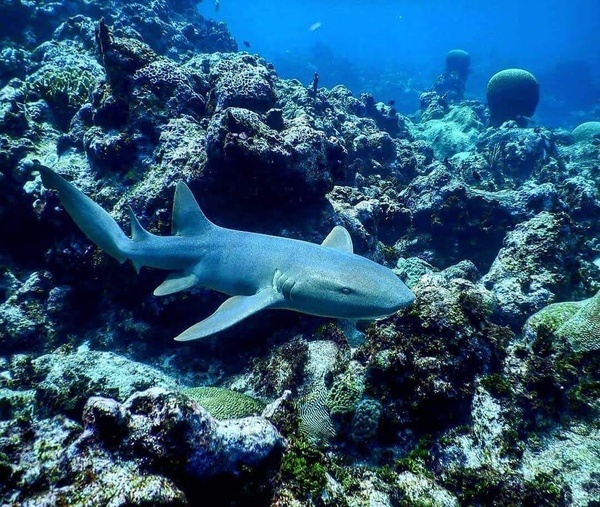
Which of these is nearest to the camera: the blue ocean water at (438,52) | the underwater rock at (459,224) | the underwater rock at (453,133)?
the underwater rock at (459,224)

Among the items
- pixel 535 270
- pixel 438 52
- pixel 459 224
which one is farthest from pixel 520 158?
pixel 438 52

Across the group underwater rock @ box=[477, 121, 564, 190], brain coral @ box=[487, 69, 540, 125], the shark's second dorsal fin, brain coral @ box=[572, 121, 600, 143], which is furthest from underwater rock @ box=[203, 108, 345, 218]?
brain coral @ box=[487, 69, 540, 125]

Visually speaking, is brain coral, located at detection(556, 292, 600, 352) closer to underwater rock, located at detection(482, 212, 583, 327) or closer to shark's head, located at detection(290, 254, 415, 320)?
underwater rock, located at detection(482, 212, 583, 327)

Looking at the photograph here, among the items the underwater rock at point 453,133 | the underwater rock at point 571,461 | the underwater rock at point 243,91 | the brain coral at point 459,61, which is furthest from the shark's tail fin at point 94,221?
the brain coral at point 459,61

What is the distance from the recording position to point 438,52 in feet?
362

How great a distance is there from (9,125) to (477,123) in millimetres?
20767

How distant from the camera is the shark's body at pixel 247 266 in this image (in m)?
3.35

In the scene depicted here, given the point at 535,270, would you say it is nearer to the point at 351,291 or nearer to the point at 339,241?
the point at 339,241

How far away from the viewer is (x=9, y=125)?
737cm

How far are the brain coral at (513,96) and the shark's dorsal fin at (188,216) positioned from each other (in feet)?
73.7

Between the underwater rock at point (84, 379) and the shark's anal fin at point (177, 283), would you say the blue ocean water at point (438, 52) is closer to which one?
the shark's anal fin at point (177, 283)

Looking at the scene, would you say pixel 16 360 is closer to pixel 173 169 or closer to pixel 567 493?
pixel 173 169

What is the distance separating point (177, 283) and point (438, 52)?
5146 inches

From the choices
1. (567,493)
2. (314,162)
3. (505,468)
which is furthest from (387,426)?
(314,162)
